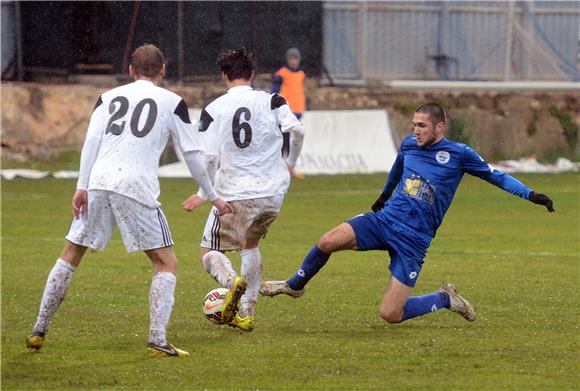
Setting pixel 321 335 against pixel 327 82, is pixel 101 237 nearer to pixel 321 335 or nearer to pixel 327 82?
pixel 321 335

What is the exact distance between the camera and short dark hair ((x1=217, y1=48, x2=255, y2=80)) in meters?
9.35

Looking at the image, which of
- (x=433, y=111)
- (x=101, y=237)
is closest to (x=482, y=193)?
(x=433, y=111)

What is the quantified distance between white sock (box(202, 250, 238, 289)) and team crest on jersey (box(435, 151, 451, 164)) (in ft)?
5.58

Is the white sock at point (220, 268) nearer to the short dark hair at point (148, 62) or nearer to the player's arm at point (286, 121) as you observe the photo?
the player's arm at point (286, 121)

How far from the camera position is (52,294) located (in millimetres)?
8359

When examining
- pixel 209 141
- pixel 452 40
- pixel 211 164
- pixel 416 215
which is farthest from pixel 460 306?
pixel 452 40

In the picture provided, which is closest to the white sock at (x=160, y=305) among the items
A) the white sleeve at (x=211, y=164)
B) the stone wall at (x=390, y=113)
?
the white sleeve at (x=211, y=164)

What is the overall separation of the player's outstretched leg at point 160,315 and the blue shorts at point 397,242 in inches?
67.3

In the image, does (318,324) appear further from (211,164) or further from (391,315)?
(211,164)

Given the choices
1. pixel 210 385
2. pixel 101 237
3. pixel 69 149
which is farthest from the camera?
pixel 69 149

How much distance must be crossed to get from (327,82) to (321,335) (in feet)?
65.5

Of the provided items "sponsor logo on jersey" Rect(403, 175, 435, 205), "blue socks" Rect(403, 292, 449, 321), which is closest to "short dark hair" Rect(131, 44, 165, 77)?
"sponsor logo on jersey" Rect(403, 175, 435, 205)

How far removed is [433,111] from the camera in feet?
30.3

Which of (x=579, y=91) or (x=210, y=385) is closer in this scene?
(x=210, y=385)
